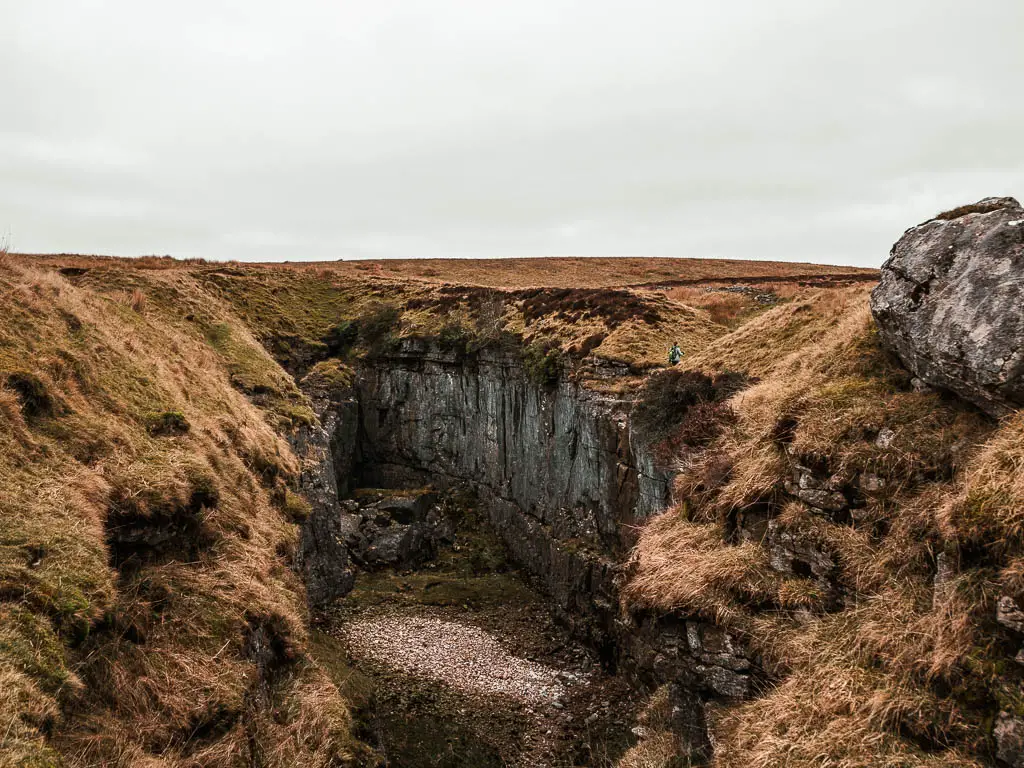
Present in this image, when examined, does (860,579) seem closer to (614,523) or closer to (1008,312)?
(1008,312)

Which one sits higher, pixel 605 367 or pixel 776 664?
pixel 605 367

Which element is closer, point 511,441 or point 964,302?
point 964,302

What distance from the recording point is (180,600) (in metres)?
14.5

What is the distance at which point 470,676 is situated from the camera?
2469 cm

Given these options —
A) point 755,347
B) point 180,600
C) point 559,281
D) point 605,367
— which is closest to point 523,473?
point 605,367

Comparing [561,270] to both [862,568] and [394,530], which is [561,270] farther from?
[862,568]

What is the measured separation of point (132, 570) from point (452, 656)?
1568cm

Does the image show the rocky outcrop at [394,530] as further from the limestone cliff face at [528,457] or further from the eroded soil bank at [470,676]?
the limestone cliff face at [528,457]

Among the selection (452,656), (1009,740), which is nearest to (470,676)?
(452,656)

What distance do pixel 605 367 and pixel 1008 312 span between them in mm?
21344

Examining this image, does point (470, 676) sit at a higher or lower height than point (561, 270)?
lower

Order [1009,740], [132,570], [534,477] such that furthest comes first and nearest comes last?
[534,477], [132,570], [1009,740]

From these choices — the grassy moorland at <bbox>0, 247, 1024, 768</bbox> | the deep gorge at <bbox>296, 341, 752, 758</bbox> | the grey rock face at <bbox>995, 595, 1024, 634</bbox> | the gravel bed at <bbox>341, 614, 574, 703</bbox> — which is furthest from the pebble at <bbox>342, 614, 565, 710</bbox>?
the grey rock face at <bbox>995, 595, 1024, 634</bbox>

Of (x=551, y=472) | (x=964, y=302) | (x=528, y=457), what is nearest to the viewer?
(x=964, y=302)
